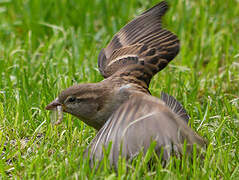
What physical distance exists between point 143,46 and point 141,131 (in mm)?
1590

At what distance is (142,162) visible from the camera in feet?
12.2

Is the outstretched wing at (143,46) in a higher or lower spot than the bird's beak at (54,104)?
higher

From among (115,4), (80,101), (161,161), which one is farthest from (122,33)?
(115,4)

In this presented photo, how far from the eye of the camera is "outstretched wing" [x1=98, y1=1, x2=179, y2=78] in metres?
4.79

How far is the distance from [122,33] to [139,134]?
1.93 metres

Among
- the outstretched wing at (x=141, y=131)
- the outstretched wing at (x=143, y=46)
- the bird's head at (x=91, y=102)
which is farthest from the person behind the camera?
the outstretched wing at (x=143, y=46)

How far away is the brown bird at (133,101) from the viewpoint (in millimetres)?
3496

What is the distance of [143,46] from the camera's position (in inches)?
195

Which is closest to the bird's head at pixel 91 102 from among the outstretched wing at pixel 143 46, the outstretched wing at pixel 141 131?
the outstretched wing at pixel 141 131

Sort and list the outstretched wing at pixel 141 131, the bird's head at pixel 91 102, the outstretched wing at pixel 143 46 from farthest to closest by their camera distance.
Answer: the outstretched wing at pixel 143 46 → the bird's head at pixel 91 102 → the outstretched wing at pixel 141 131

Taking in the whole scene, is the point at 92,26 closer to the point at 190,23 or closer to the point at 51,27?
the point at 51,27

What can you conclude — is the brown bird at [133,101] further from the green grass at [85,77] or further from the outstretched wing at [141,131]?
the green grass at [85,77]

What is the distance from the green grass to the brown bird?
0.13 metres

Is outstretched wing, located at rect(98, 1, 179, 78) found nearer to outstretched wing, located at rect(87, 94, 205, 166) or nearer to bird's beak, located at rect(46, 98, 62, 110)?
bird's beak, located at rect(46, 98, 62, 110)
